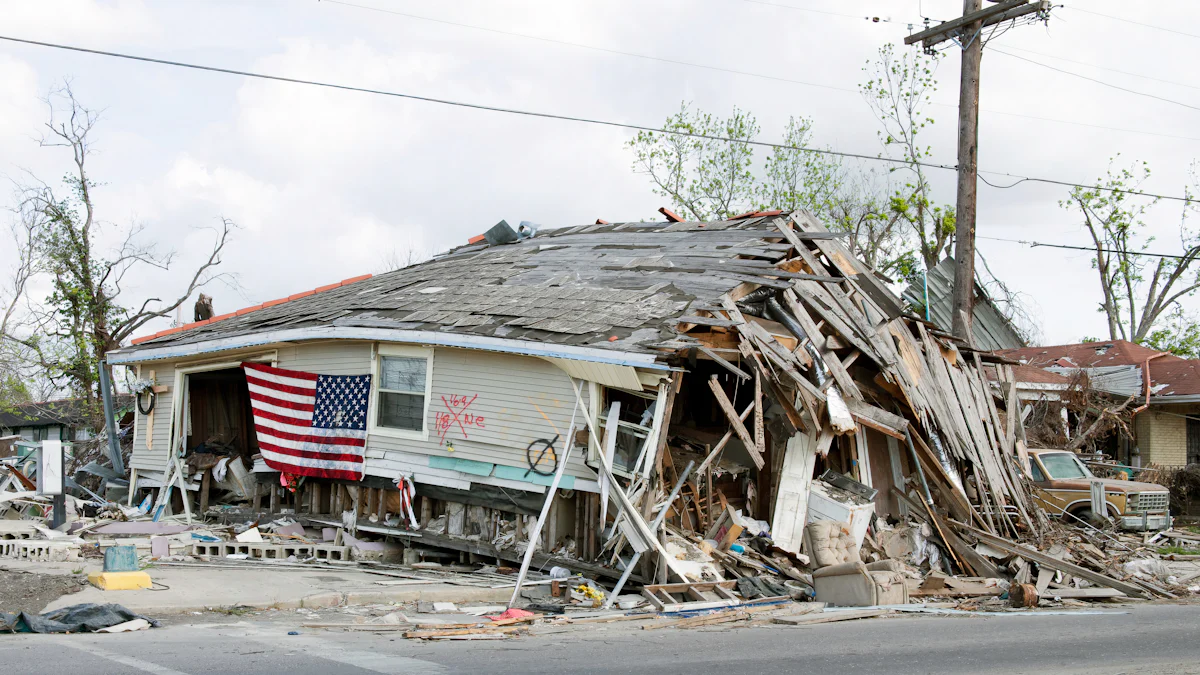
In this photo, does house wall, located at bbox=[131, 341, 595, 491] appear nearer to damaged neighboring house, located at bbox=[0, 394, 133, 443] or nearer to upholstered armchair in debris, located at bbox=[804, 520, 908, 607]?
upholstered armchair in debris, located at bbox=[804, 520, 908, 607]

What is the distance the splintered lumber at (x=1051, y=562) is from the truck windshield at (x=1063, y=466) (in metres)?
5.03

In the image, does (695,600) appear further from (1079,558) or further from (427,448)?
(1079,558)

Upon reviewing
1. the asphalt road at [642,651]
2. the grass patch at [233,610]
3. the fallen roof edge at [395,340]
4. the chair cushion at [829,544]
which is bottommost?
the grass patch at [233,610]

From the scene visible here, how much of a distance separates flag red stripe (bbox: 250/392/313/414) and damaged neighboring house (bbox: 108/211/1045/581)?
0.13 ft

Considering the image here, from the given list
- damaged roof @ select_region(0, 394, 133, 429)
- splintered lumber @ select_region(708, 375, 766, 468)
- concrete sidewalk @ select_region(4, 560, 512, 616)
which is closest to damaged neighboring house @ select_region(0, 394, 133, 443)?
damaged roof @ select_region(0, 394, 133, 429)

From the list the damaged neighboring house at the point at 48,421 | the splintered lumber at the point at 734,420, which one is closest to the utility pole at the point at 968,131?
the splintered lumber at the point at 734,420

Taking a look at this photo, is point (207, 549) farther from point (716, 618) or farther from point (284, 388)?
point (716, 618)

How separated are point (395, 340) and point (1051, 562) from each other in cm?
938

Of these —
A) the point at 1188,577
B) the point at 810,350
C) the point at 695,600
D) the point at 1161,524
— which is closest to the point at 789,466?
the point at 810,350

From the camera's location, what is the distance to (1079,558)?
1433cm

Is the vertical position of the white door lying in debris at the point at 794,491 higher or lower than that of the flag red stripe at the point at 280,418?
lower

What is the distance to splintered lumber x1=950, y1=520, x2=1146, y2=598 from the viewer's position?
12773mm

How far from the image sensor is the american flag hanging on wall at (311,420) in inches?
581

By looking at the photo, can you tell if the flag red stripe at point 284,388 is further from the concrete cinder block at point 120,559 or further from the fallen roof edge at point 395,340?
the concrete cinder block at point 120,559
